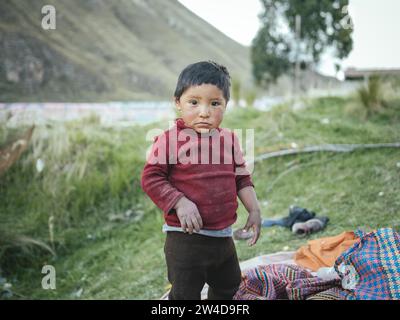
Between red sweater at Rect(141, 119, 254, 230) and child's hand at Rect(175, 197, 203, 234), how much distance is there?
6 cm

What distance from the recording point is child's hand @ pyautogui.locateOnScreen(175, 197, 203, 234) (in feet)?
5.43

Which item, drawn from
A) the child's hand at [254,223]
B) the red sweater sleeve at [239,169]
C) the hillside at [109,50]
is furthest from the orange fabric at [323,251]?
the hillside at [109,50]

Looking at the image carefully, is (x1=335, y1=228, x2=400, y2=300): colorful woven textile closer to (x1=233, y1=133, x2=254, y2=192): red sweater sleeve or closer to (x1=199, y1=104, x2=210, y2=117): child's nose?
(x1=233, y1=133, x2=254, y2=192): red sweater sleeve

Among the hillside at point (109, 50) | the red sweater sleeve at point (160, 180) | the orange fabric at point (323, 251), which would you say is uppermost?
the hillside at point (109, 50)

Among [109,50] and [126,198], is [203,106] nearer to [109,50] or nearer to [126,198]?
[126,198]

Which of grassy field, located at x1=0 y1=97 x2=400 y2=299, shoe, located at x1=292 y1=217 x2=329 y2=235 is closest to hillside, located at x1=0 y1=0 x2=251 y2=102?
grassy field, located at x1=0 y1=97 x2=400 y2=299

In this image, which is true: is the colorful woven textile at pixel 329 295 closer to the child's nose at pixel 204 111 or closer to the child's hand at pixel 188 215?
the child's hand at pixel 188 215

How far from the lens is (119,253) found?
12.9ft

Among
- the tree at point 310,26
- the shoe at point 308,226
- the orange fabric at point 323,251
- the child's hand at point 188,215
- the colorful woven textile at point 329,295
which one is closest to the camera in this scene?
the child's hand at point 188,215

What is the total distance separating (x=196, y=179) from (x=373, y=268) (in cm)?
97

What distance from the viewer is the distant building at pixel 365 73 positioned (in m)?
5.67

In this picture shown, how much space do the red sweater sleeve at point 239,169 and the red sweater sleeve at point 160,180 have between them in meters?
0.34

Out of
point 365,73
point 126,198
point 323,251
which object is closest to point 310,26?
point 365,73

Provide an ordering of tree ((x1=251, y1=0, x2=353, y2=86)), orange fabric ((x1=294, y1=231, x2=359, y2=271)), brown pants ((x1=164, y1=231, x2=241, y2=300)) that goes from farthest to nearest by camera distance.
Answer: tree ((x1=251, y1=0, x2=353, y2=86)) → orange fabric ((x1=294, y1=231, x2=359, y2=271)) → brown pants ((x1=164, y1=231, x2=241, y2=300))
